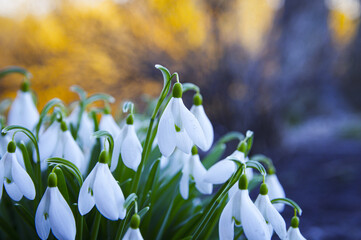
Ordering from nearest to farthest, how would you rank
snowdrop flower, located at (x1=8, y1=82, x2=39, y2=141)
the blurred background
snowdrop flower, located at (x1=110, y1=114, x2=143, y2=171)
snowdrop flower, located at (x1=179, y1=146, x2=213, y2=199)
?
snowdrop flower, located at (x1=110, y1=114, x2=143, y2=171) → snowdrop flower, located at (x1=179, y1=146, x2=213, y2=199) → snowdrop flower, located at (x1=8, y1=82, x2=39, y2=141) → the blurred background

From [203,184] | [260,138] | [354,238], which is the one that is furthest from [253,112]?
[203,184]

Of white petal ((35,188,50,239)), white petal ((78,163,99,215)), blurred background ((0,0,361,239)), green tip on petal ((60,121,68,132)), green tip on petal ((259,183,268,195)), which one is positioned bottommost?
white petal ((35,188,50,239))

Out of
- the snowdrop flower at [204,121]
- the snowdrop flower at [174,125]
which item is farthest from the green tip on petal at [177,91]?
the snowdrop flower at [204,121]

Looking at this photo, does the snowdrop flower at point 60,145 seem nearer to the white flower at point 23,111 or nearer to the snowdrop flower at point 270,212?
the white flower at point 23,111

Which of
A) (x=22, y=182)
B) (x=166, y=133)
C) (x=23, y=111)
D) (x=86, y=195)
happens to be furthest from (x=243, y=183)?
(x=23, y=111)

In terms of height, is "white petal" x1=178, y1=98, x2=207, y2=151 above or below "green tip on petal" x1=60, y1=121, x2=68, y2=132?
above

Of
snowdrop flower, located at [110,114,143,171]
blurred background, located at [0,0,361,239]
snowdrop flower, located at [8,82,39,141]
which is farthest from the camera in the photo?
blurred background, located at [0,0,361,239]

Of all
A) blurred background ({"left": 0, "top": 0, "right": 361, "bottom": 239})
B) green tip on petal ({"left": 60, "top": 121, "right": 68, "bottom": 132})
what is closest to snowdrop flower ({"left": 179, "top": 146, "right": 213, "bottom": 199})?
green tip on petal ({"left": 60, "top": 121, "right": 68, "bottom": 132})

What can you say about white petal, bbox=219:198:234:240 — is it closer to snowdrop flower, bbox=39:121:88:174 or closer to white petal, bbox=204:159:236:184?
white petal, bbox=204:159:236:184
